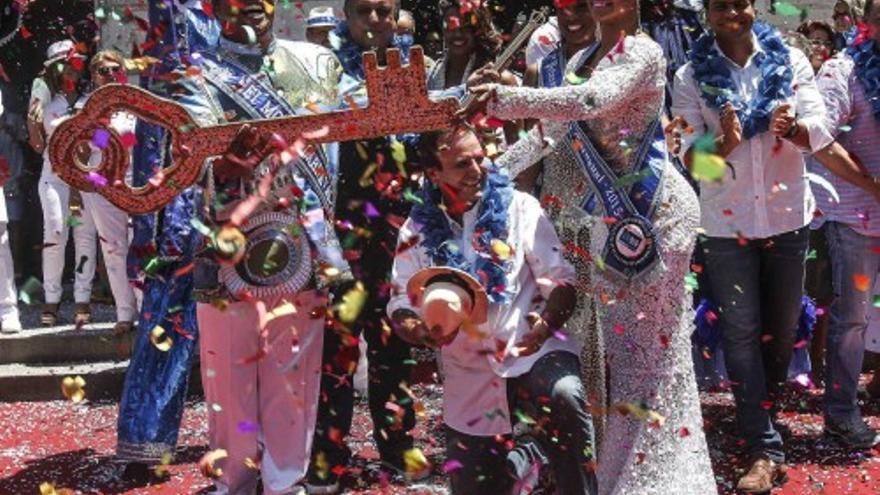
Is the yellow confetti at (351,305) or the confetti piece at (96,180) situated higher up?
the confetti piece at (96,180)

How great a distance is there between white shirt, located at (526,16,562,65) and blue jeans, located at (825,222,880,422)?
5.38 ft

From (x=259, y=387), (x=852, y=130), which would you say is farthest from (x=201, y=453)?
(x=852, y=130)

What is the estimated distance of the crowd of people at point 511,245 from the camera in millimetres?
4812

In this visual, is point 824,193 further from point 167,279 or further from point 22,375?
point 22,375

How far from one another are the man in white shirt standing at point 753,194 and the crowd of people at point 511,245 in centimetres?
1

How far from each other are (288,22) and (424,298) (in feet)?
25.6

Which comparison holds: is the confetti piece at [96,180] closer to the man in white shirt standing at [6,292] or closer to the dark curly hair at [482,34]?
the dark curly hair at [482,34]

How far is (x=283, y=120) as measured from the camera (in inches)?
190

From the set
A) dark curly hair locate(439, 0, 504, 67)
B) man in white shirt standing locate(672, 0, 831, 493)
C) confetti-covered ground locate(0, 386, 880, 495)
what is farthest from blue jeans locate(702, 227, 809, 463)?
dark curly hair locate(439, 0, 504, 67)

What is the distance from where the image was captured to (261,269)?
5387mm

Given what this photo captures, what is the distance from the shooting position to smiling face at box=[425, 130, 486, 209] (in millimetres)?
4793

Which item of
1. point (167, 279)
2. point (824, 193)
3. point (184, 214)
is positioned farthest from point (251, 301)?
point (824, 193)

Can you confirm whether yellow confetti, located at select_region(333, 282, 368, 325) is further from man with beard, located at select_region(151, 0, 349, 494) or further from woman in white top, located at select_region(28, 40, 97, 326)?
woman in white top, located at select_region(28, 40, 97, 326)

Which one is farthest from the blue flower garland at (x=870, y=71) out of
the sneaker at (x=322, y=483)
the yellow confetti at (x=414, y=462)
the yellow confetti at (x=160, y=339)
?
the yellow confetti at (x=160, y=339)
